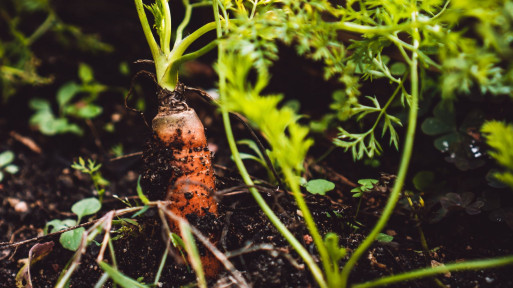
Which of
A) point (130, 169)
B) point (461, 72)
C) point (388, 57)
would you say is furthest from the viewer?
point (130, 169)

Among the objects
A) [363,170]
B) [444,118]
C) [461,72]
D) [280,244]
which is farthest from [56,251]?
[444,118]

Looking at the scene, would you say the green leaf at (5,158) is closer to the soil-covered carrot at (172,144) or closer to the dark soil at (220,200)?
the dark soil at (220,200)

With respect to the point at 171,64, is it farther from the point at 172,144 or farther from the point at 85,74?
the point at 85,74

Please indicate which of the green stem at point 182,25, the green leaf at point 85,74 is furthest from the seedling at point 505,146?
the green leaf at point 85,74

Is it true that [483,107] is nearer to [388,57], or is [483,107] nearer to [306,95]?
[388,57]

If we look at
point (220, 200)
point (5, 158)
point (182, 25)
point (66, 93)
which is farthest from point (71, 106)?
point (220, 200)
